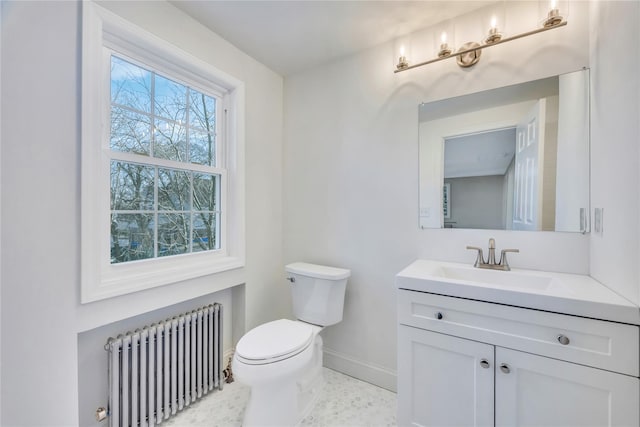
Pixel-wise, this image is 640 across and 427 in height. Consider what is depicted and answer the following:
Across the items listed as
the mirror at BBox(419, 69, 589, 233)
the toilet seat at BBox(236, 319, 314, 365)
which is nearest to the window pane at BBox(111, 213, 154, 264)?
the toilet seat at BBox(236, 319, 314, 365)

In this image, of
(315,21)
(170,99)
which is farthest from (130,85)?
(315,21)

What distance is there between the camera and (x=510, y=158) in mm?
1478

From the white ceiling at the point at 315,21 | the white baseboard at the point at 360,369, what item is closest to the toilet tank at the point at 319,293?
the white baseboard at the point at 360,369

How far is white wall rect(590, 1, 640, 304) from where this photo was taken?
3.00 ft

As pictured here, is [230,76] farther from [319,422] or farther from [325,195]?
[319,422]

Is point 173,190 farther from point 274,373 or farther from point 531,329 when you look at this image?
point 531,329

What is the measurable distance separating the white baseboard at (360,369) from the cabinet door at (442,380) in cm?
49

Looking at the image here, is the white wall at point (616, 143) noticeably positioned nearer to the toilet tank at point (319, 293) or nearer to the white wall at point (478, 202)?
the white wall at point (478, 202)

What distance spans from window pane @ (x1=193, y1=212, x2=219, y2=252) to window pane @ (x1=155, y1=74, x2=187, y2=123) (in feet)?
2.07

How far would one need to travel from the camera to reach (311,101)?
2166 millimetres

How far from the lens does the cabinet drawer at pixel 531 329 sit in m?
0.90

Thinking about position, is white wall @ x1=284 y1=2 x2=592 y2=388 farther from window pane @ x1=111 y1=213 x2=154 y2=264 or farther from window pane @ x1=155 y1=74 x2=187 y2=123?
window pane @ x1=111 y1=213 x2=154 y2=264

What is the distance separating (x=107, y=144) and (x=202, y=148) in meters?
0.56

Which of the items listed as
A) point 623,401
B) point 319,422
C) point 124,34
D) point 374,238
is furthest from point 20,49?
point 623,401
